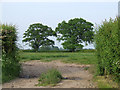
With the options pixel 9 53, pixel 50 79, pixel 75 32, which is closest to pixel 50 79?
pixel 50 79

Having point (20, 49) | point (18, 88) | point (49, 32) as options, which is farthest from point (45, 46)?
point (18, 88)

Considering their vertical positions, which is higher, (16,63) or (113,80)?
(16,63)

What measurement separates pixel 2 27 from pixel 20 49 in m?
1.36

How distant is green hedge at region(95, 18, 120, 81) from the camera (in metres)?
6.39

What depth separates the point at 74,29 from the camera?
123ft

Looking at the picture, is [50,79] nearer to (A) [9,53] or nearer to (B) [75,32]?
(A) [9,53]

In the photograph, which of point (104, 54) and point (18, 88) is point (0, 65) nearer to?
point (18, 88)

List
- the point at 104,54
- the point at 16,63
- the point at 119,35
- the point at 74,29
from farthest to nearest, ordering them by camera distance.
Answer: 1. the point at 74,29
2. the point at 16,63
3. the point at 104,54
4. the point at 119,35

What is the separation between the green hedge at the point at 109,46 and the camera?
6389 mm

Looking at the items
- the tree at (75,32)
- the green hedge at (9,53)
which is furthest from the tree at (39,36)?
the green hedge at (9,53)

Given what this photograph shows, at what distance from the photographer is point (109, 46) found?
674cm

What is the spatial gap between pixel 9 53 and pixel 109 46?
453 cm

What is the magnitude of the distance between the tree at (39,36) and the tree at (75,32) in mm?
2196

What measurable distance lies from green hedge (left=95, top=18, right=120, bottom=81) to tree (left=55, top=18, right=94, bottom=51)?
27412mm
